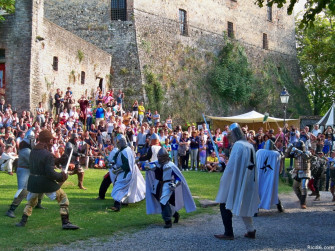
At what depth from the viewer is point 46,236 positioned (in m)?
7.53

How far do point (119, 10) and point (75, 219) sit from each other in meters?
24.0

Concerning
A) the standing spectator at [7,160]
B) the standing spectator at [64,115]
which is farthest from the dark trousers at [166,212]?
the standing spectator at [64,115]

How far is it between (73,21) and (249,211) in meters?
25.2

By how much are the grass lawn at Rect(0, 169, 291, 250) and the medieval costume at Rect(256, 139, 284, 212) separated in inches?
50.0

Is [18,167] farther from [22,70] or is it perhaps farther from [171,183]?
[22,70]

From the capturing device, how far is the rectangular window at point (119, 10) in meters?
31.0

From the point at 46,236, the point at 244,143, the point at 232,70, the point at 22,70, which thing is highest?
the point at 232,70

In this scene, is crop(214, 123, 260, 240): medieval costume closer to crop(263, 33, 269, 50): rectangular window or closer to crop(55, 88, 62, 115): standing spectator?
crop(55, 88, 62, 115): standing spectator

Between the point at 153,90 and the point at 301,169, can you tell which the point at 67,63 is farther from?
the point at 301,169

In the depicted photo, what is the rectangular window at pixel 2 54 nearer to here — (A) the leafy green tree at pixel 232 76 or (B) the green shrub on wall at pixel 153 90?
(B) the green shrub on wall at pixel 153 90

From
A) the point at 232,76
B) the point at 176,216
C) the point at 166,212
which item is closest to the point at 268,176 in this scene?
the point at 176,216

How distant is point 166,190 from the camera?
348 inches

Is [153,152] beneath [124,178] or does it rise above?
above

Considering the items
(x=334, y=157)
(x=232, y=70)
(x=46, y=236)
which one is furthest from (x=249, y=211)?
(x=232, y=70)
